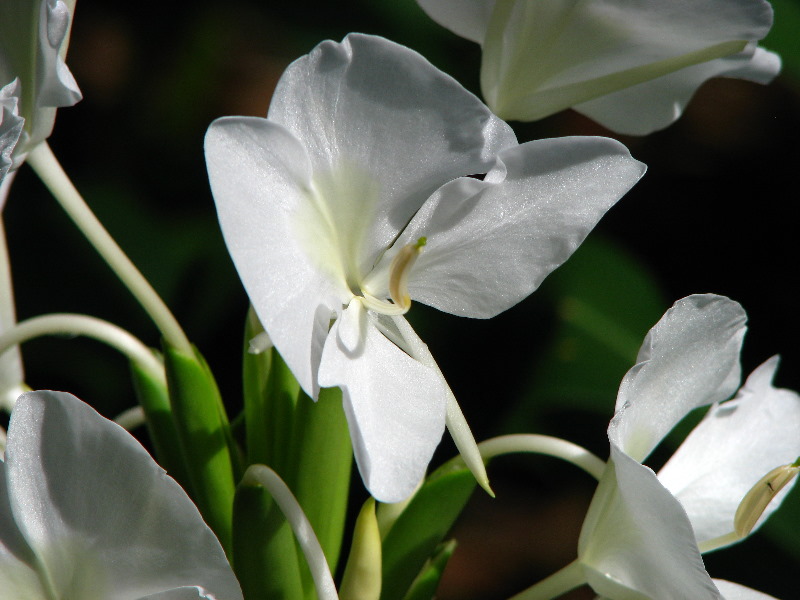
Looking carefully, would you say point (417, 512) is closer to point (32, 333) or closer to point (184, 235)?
point (32, 333)

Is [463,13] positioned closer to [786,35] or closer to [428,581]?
[428,581]

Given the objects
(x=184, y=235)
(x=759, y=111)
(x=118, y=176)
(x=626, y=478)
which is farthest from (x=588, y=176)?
(x=759, y=111)

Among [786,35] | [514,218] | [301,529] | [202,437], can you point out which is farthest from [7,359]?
[786,35]

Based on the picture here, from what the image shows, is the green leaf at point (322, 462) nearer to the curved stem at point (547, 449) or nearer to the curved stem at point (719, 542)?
the curved stem at point (547, 449)

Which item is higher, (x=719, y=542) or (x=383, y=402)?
(x=383, y=402)

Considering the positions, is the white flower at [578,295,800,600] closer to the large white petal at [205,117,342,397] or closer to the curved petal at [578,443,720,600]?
the curved petal at [578,443,720,600]

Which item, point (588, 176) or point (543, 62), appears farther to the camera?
point (543, 62)
